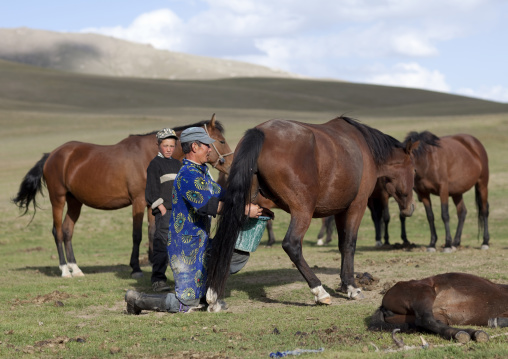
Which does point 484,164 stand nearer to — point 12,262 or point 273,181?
point 273,181

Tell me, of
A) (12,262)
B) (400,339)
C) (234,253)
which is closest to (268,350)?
(400,339)

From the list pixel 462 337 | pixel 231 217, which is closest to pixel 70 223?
pixel 231 217

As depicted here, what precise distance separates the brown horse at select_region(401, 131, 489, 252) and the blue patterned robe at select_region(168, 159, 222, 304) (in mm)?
7526

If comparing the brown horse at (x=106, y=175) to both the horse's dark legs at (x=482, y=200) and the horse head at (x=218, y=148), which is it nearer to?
the horse head at (x=218, y=148)

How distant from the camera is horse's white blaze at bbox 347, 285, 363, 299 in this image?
7977 millimetres

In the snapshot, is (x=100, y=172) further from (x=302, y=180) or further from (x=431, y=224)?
(x=431, y=224)

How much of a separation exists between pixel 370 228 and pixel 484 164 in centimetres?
531

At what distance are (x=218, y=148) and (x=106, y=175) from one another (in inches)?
81.4

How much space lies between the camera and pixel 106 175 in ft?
37.6

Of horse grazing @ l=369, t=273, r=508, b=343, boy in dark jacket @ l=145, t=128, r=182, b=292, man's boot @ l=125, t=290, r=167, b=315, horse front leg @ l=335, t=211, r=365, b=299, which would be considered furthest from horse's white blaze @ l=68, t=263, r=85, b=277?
horse grazing @ l=369, t=273, r=508, b=343

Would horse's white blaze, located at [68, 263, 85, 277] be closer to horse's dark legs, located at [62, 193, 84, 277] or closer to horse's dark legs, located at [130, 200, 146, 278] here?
horse's dark legs, located at [62, 193, 84, 277]

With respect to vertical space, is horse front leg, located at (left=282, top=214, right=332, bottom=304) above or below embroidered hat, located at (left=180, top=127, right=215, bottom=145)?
below

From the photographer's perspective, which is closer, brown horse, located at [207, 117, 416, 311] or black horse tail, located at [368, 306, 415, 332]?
black horse tail, located at [368, 306, 415, 332]

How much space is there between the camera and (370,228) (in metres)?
19.9
